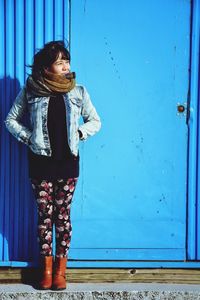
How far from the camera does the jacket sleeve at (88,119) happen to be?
3.72m

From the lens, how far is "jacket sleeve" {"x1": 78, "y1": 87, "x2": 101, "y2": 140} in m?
3.72

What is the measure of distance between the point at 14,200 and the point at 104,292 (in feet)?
3.27

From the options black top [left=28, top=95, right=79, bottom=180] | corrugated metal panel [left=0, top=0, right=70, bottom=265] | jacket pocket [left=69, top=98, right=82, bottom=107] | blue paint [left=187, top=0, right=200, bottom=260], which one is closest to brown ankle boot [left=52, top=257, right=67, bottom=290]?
corrugated metal panel [left=0, top=0, right=70, bottom=265]

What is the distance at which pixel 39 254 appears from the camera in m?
4.02

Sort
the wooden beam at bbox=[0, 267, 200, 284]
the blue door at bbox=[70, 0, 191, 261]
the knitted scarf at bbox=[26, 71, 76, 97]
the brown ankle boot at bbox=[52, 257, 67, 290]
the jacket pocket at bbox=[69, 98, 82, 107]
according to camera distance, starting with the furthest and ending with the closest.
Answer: the wooden beam at bbox=[0, 267, 200, 284] → the blue door at bbox=[70, 0, 191, 261] → the brown ankle boot at bbox=[52, 257, 67, 290] → the jacket pocket at bbox=[69, 98, 82, 107] → the knitted scarf at bbox=[26, 71, 76, 97]

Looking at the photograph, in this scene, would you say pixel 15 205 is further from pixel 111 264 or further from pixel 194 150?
pixel 194 150

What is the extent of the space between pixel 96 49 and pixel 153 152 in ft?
3.02

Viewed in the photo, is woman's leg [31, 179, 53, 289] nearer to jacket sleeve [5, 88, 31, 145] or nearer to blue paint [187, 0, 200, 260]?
jacket sleeve [5, 88, 31, 145]

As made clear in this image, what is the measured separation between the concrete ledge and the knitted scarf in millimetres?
1492

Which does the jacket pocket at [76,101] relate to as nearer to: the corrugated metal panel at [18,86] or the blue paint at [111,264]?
the corrugated metal panel at [18,86]

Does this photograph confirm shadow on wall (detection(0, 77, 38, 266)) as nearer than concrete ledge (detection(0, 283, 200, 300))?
No

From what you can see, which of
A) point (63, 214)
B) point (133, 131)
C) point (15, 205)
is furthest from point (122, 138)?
point (15, 205)

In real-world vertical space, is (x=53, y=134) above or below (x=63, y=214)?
above

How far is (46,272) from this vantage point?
380 cm
